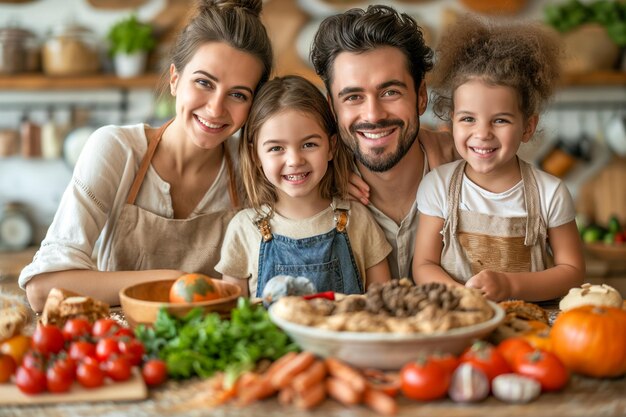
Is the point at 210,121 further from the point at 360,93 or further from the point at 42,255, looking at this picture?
the point at 42,255

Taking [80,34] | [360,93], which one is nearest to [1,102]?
[80,34]

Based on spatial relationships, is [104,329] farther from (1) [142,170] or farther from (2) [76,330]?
(1) [142,170]

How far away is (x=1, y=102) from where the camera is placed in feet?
15.8

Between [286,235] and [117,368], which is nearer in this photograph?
[117,368]

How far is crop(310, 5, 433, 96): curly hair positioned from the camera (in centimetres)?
231

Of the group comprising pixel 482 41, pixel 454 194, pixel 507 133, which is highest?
pixel 482 41

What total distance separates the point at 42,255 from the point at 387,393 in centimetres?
127

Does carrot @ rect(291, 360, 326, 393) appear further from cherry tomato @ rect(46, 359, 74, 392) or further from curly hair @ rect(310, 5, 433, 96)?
curly hair @ rect(310, 5, 433, 96)

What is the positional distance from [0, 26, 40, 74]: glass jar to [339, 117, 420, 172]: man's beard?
289cm

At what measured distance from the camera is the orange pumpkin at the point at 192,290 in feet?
5.53

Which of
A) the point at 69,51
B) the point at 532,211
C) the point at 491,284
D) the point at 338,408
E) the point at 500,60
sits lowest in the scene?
the point at 338,408

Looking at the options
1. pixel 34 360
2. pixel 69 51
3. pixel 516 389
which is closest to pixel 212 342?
pixel 34 360

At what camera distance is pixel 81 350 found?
150cm

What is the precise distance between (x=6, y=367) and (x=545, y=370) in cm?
103
